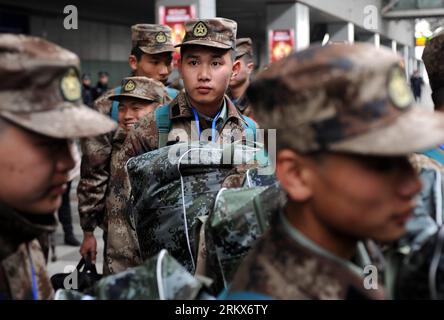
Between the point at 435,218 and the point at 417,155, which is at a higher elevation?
the point at 417,155

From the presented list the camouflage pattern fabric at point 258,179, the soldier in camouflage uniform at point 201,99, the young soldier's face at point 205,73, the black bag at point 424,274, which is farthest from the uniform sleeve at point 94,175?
the black bag at point 424,274

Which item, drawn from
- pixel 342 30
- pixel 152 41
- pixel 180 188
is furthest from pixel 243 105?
pixel 342 30

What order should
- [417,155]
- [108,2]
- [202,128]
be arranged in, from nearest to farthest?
[417,155] → [202,128] → [108,2]

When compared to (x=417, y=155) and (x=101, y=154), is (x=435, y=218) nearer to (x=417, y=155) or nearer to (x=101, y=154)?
(x=417, y=155)

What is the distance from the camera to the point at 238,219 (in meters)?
2.27

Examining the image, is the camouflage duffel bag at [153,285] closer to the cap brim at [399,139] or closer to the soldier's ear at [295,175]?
the soldier's ear at [295,175]

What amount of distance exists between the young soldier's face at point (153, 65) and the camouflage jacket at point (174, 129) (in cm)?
172

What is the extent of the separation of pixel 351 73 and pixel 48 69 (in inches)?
29.1

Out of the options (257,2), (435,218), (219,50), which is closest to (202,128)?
(219,50)

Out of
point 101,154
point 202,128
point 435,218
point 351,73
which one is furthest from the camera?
point 101,154

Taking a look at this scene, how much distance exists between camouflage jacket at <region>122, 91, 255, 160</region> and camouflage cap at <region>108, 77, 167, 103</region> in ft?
2.74

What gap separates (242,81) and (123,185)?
2.37 m

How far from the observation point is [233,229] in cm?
227

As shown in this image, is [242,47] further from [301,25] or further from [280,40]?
[301,25]
